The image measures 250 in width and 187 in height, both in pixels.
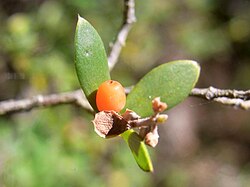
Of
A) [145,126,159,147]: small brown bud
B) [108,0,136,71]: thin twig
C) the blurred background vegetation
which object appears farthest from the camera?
the blurred background vegetation

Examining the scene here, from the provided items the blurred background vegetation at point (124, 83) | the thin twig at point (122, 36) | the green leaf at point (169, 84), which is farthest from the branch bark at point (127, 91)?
the blurred background vegetation at point (124, 83)

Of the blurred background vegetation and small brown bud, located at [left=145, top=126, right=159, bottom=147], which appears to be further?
the blurred background vegetation

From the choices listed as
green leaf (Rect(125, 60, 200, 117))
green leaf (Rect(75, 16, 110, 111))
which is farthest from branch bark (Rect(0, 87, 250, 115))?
green leaf (Rect(75, 16, 110, 111))

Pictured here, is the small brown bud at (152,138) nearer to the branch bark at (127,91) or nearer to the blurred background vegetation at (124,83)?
the branch bark at (127,91)

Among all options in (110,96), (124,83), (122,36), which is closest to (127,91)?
(122,36)

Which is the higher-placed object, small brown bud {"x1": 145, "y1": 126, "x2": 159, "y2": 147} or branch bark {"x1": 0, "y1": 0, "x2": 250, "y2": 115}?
small brown bud {"x1": 145, "y1": 126, "x2": 159, "y2": 147}

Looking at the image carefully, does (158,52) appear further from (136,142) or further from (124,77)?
(136,142)

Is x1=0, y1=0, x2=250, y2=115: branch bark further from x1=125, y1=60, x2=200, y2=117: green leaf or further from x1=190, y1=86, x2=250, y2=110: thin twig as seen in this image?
x1=125, y1=60, x2=200, y2=117: green leaf
